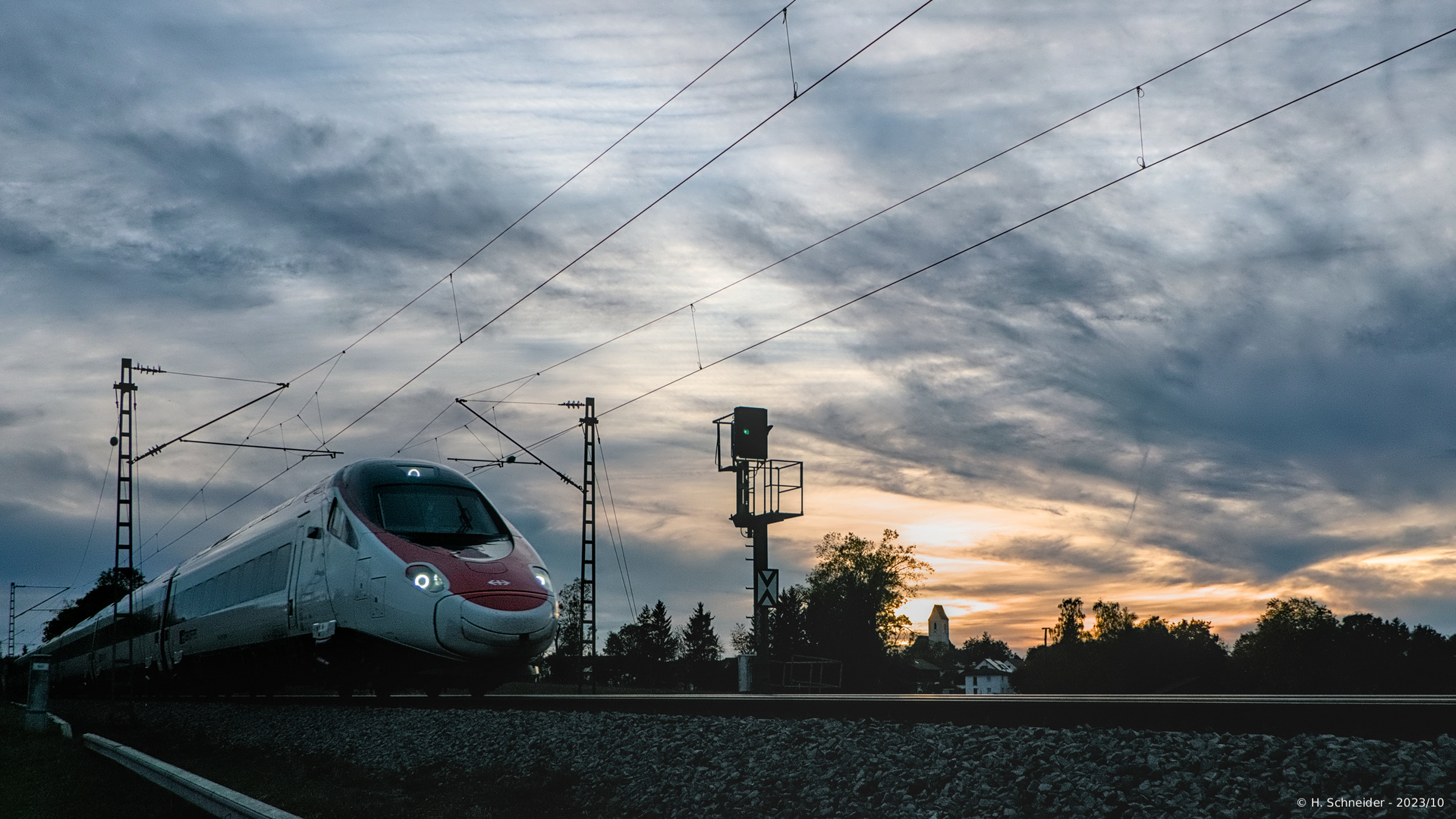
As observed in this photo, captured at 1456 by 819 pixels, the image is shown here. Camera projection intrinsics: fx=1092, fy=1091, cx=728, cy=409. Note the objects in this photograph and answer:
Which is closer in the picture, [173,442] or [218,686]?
[218,686]

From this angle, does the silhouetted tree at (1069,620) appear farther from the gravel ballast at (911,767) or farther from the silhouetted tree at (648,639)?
the gravel ballast at (911,767)

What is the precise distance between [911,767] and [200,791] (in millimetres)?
7114

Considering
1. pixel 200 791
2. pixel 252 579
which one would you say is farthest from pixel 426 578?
pixel 252 579

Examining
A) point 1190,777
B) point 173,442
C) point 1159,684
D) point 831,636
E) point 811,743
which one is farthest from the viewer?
point 831,636

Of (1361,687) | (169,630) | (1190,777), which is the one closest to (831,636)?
(1361,687)

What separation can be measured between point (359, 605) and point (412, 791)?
13.2ft

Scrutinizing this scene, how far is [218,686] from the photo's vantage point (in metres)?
25.8

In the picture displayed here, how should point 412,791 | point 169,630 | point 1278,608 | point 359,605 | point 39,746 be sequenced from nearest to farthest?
point 412,791, point 359,605, point 39,746, point 169,630, point 1278,608

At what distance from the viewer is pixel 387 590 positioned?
51.2ft

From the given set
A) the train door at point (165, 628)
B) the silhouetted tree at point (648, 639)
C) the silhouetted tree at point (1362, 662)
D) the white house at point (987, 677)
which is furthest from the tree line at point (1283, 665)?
the white house at point (987, 677)

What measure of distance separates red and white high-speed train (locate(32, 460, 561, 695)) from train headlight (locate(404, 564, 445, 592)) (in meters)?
0.01

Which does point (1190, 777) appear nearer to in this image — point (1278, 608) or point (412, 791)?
point (412, 791)

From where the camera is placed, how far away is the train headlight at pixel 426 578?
1522 cm

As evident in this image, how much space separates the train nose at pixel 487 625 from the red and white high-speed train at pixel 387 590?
0.05ft
